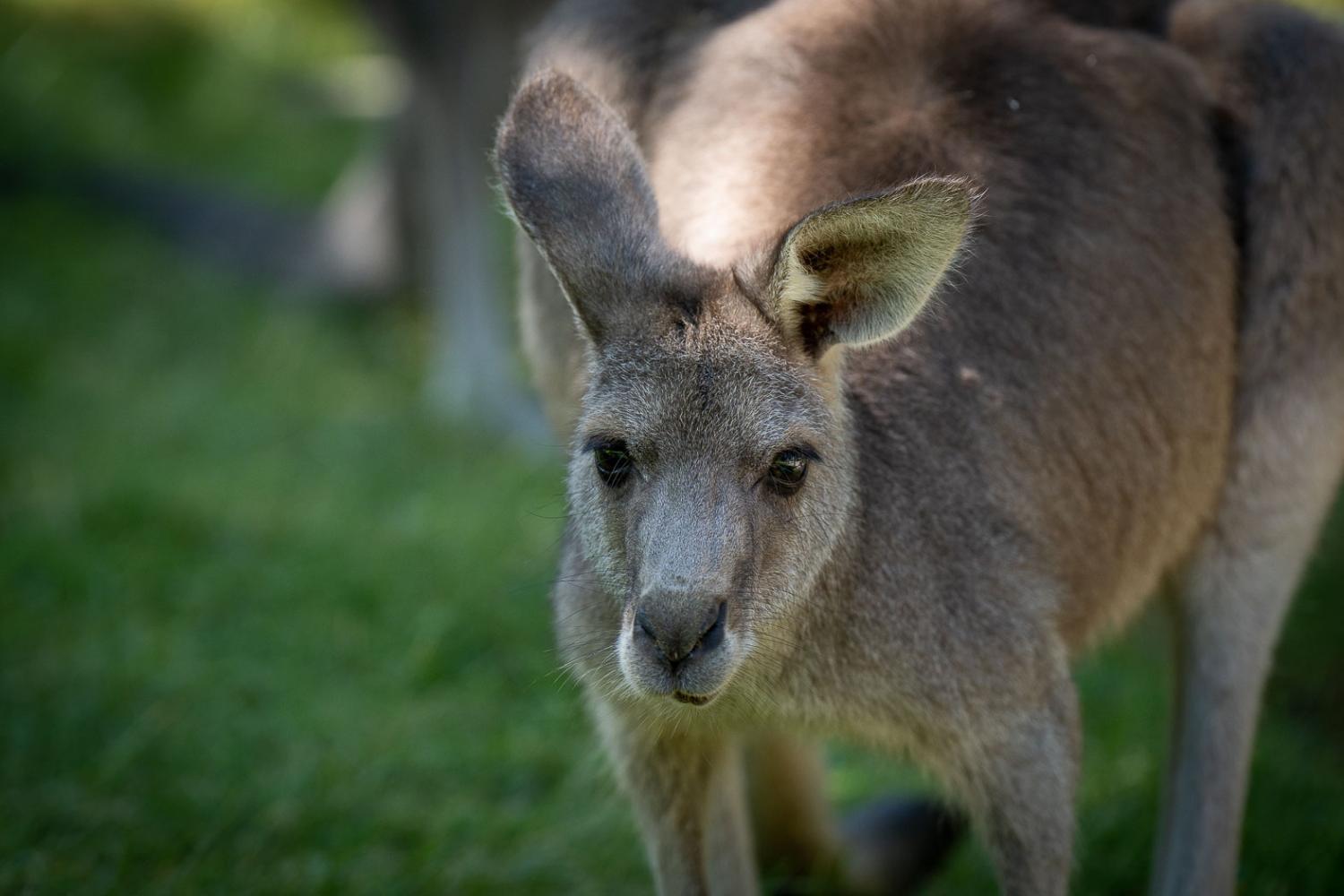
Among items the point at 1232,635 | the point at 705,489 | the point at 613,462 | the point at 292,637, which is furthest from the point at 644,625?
the point at 292,637

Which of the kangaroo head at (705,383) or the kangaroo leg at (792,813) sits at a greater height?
the kangaroo head at (705,383)

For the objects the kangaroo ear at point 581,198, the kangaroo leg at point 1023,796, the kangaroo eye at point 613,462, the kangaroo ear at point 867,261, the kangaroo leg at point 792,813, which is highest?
the kangaroo ear at point 581,198

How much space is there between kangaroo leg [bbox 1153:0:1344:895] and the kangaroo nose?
157cm

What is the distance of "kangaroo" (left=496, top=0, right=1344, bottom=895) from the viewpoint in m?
2.75

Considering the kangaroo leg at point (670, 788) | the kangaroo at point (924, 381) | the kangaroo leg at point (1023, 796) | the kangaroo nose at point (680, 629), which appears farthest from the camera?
the kangaroo leg at point (670, 788)

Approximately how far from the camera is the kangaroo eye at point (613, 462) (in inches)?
110

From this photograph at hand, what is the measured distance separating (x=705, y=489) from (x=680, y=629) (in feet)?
0.84

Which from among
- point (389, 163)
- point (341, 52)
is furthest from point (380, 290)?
point (341, 52)

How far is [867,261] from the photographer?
8.95 feet

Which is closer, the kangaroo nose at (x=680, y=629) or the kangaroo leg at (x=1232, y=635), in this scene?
the kangaroo nose at (x=680, y=629)

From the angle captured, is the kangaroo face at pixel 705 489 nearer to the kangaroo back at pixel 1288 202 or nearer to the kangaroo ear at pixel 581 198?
the kangaroo ear at pixel 581 198

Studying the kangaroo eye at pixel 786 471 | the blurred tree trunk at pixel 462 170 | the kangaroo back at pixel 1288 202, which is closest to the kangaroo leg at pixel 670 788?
the kangaroo eye at pixel 786 471

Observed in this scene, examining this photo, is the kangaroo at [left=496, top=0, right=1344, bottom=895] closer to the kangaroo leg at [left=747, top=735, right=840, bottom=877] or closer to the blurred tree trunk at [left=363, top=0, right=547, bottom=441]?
the kangaroo leg at [left=747, top=735, right=840, bottom=877]

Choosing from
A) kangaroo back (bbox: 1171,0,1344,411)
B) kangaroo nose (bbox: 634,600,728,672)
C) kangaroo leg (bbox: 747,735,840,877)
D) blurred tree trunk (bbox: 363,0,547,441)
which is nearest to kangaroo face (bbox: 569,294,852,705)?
kangaroo nose (bbox: 634,600,728,672)
